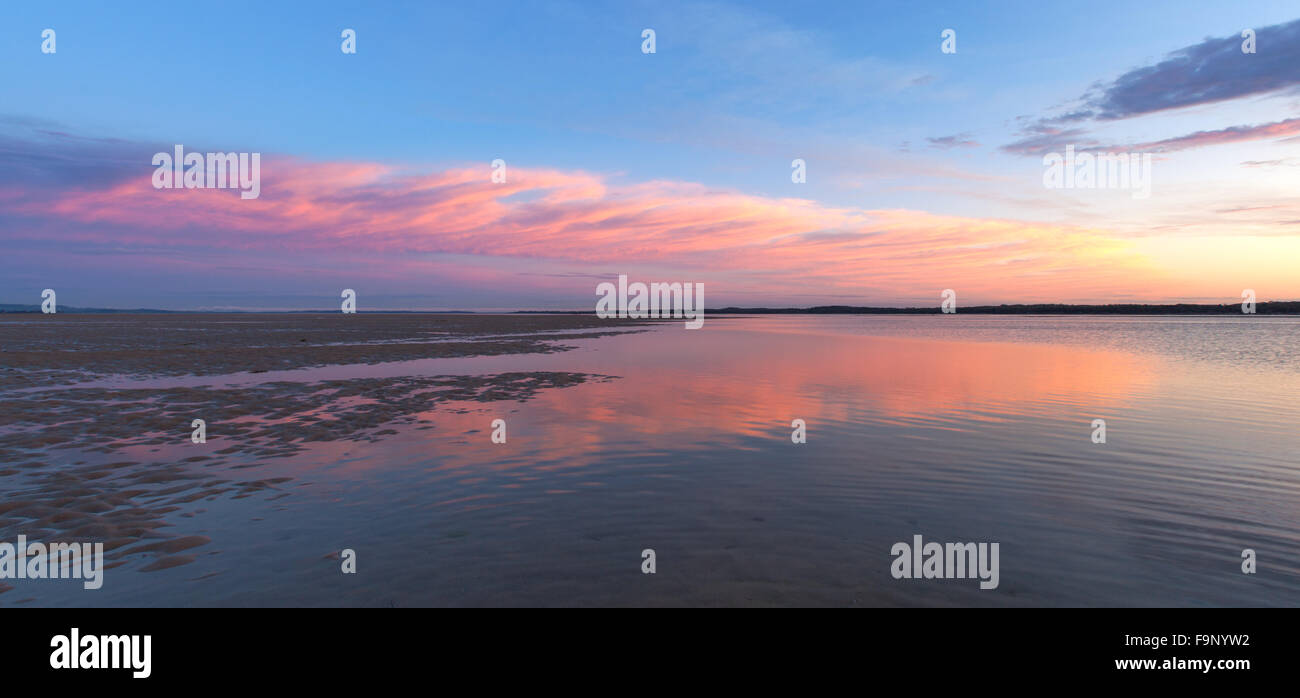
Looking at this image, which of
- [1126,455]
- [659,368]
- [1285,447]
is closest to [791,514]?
[1126,455]

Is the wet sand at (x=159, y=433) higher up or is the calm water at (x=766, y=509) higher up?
the wet sand at (x=159, y=433)

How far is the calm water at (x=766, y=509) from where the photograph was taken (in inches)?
254

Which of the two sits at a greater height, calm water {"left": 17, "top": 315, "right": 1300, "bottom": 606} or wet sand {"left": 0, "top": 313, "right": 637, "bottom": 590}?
wet sand {"left": 0, "top": 313, "right": 637, "bottom": 590}

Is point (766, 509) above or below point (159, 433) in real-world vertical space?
below

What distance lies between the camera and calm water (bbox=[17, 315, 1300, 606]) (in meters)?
6.45

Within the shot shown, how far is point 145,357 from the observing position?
3375 cm

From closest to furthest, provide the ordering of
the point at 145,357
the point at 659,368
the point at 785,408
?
1. the point at 785,408
2. the point at 659,368
3. the point at 145,357

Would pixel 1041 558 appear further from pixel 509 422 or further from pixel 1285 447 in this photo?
pixel 509 422

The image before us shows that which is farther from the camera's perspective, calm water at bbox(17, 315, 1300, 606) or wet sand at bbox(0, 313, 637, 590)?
wet sand at bbox(0, 313, 637, 590)

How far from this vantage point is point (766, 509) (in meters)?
9.12

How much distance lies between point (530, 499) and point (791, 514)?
13.3 ft

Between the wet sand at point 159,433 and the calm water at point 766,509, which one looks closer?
the calm water at point 766,509

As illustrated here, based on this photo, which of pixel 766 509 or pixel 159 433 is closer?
pixel 766 509
